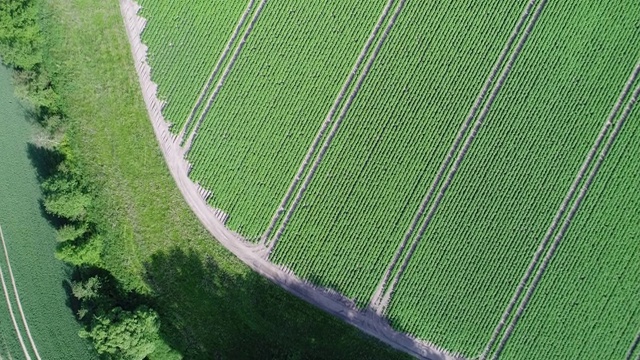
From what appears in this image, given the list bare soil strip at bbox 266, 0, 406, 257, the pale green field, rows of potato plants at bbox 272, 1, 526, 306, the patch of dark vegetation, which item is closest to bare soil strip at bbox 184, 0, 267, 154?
the patch of dark vegetation

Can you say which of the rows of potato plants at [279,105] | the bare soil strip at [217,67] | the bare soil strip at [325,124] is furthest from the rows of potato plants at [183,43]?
the bare soil strip at [325,124]

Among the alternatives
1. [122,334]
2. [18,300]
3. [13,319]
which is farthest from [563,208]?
[13,319]

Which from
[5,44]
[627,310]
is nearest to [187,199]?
[5,44]

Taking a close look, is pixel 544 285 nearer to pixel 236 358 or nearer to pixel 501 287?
pixel 501 287

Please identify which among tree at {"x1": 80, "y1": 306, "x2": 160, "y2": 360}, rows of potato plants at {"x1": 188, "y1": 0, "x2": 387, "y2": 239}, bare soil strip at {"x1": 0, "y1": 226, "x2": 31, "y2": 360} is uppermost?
rows of potato plants at {"x1": 188, "y1": 0, "x2": 387, "y2": 239}

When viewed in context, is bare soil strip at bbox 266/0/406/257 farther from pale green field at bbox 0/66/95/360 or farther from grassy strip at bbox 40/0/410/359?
pale green field at bbox 0/66/95/360

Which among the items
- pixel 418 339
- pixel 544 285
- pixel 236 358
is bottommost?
pixel 236 358
